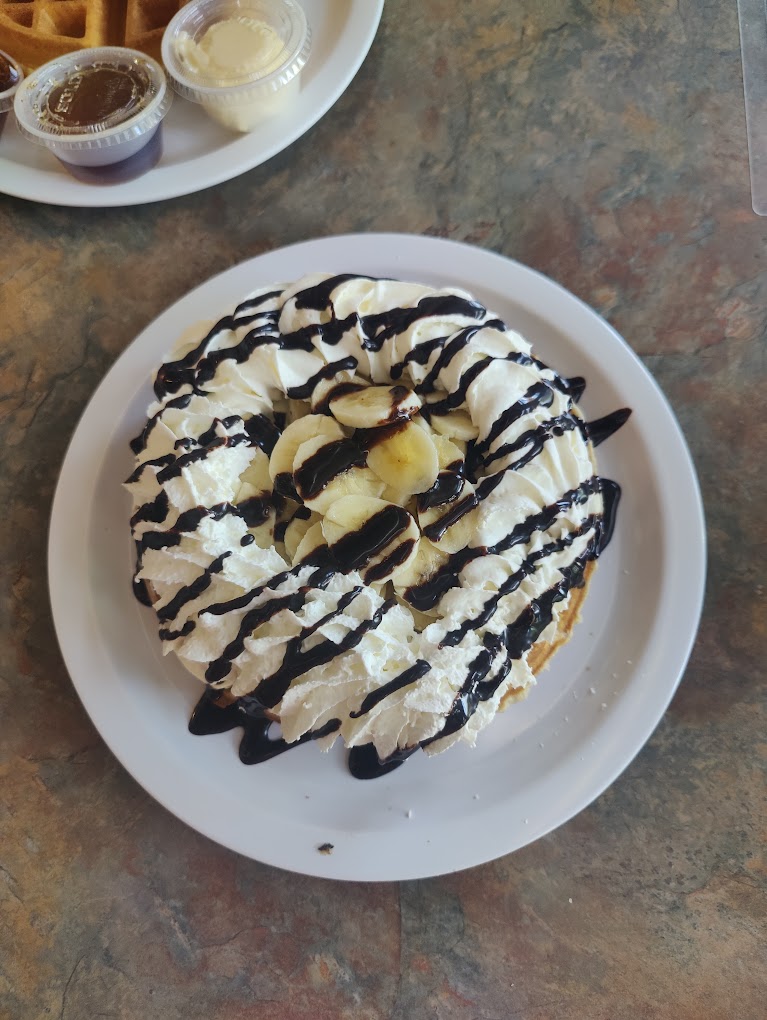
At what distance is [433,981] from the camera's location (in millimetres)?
1889

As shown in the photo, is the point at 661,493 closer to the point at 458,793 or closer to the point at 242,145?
the point at 458,793

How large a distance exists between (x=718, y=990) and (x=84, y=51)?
3212mm

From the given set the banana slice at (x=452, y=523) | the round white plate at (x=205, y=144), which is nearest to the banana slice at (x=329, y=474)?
the banana slice at (x=452, y=523)

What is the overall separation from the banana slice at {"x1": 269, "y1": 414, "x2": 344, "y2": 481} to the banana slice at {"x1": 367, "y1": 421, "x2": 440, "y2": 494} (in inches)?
4.9

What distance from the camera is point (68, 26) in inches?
95.4

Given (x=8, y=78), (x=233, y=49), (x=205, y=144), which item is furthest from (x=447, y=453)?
(x=8, y=78)

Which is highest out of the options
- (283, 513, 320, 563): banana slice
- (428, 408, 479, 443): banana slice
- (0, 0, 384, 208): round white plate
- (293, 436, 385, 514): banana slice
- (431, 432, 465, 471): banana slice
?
(0, 0, 384, 208): round white plate

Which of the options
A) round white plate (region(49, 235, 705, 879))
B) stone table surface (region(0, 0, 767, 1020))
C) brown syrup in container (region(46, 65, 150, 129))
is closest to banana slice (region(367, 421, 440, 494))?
round white plate (region(49, 235, 705, 879))

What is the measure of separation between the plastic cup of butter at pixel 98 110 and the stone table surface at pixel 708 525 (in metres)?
0.21

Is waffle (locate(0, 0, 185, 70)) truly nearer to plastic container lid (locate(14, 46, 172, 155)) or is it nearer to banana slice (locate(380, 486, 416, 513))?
plastic container lid (locate(14, 46, 172, 155))

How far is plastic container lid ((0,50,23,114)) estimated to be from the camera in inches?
89.7

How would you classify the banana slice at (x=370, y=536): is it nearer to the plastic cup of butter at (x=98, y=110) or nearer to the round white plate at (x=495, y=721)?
the round white plate at (x=495, y=721)

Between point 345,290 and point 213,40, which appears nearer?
point 345,290

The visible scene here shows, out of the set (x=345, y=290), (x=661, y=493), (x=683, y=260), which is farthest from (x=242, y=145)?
(x=661, y=493)
